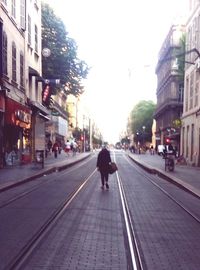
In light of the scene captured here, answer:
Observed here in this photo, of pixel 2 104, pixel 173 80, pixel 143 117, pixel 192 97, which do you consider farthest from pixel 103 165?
pixel 143 117

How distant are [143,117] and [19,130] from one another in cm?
9141

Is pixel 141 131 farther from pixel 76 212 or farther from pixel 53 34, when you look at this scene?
pixel 76 212

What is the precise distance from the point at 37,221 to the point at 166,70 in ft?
258

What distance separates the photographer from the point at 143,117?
126 m

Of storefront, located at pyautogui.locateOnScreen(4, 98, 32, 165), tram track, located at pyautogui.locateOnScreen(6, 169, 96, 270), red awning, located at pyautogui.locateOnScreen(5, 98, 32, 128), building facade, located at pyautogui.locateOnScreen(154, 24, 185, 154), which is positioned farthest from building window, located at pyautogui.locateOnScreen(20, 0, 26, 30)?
building facade, located at pyautogui.locateOnScreen(154, 24, 185, 154)

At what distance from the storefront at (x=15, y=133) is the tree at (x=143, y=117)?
281 feet

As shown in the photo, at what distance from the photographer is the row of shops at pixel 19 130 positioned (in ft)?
96.1

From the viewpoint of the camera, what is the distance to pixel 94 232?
966cm

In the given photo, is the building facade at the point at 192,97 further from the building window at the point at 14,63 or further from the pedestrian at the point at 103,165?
the pedestrian at the point at 103,165

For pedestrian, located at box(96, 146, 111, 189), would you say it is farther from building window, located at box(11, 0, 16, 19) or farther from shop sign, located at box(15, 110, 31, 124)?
building window, located at box(11, 0, 16, 19)

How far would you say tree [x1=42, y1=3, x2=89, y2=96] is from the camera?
154ft

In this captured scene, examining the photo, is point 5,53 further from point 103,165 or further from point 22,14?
point 103,165

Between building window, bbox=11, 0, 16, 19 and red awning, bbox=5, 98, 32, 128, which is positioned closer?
red awning, bbox=5, 98, 32, 128

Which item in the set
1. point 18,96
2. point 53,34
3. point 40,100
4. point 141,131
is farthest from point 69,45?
point 141,131
